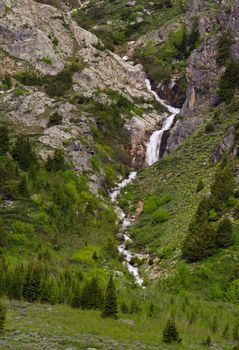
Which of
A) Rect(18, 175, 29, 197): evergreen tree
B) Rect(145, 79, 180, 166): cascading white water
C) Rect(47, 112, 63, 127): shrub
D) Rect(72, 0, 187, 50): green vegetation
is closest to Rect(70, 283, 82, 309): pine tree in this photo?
Rect(18, 175, 29, 197): evergreen tree

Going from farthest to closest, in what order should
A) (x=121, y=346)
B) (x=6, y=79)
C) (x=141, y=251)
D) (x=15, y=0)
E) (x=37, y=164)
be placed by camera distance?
(x=15, y=0)
(x=6, y=79)
(x=37, y=164)
(x=141, y=251)
(x=121, y=346)

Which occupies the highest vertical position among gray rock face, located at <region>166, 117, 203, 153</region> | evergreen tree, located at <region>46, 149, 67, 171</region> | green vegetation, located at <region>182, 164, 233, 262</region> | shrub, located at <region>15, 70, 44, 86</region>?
shrub, located at <region>15, 70, 44, 86</region>

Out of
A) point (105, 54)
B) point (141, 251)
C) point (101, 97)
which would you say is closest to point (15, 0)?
point (105, 54)

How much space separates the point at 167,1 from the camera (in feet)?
429

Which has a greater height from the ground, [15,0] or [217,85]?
[15,0]

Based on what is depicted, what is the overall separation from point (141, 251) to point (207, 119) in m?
30.5

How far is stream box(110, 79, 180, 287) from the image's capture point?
49.2 meters

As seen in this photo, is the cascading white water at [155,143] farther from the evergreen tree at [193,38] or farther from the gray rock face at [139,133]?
the evergreen tree at [193,38]

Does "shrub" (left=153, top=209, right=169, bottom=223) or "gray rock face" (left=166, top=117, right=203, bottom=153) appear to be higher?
"gray rock face" (left=166, top=117, right=203, bottom=153)

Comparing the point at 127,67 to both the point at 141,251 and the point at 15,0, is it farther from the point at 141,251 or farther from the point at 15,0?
the point at 141,251

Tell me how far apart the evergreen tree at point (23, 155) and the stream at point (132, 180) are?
1088 centimetres

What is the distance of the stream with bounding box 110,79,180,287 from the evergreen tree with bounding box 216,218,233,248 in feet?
23.1

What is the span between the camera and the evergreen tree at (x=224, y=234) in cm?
4406

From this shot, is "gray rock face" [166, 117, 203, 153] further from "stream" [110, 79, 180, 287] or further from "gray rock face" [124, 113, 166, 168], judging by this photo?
"gray rock face" [124, 113, 166, 168]
